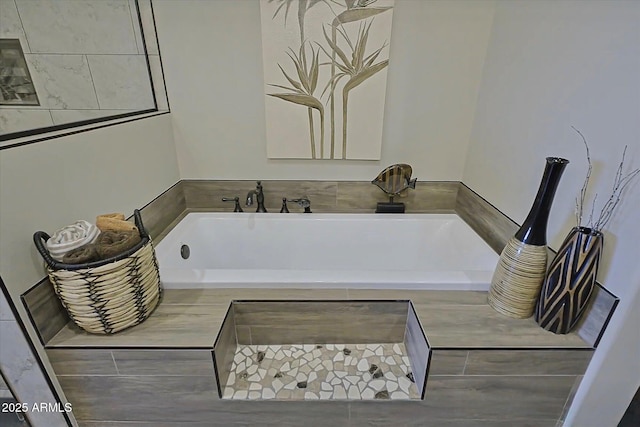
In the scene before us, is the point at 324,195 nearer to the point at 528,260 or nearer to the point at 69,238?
the point at 528,260

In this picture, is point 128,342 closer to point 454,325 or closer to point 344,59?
point 454,325

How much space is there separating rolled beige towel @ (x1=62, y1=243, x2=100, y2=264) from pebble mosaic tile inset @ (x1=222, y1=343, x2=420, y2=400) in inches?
27.6

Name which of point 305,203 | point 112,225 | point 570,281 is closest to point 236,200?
point 305,203

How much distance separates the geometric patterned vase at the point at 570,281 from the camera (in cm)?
99

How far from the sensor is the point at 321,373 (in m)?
1.28

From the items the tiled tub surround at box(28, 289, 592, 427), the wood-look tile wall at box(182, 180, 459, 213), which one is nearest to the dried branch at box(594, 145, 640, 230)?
the tiled tub surround at box(28, 289, 592, 427)

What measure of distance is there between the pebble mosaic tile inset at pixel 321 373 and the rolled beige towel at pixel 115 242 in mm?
671

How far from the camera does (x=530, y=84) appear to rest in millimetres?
1407

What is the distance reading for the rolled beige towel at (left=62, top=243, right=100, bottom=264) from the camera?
0.98 meters

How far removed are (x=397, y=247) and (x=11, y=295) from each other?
1.83 m

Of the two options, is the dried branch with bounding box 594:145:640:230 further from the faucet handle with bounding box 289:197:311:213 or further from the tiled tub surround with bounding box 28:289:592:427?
the faucet handle with bounding box 289:197:311:213

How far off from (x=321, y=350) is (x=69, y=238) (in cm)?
107

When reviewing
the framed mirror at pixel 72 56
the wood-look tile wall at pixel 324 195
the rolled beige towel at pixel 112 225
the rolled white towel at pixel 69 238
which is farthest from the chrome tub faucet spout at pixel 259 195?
the rolled white towel at pixel 69 238

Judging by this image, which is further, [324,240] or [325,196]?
[325,196]
